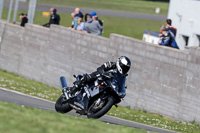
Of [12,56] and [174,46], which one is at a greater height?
[174,46]

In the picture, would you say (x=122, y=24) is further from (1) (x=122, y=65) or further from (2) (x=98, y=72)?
(1) (x=122, y=65)

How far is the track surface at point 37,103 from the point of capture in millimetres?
13266

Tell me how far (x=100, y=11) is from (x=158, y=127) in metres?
39.2

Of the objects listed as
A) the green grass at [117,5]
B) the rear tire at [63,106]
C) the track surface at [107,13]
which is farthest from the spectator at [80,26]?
the green grass at [117,5]

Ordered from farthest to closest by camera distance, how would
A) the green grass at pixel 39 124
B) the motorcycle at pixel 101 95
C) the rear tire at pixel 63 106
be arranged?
the rear tire at pixel 63 106 < the motorcycle at pixel 101 95 < the green grass at pixel 39 124

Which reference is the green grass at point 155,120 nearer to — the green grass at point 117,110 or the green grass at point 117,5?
the green grass at point 117,110

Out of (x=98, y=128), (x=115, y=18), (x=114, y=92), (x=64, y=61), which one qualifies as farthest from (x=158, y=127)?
(x=115, y=18)

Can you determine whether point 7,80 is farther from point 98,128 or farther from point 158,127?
point 98,128

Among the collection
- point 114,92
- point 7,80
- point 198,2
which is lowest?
point 7,80

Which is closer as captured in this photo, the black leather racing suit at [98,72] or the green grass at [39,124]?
the green grass at [39,124]

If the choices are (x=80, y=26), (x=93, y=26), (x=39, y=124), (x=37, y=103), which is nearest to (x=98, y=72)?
(x=37, y=103)

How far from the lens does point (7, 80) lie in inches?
773

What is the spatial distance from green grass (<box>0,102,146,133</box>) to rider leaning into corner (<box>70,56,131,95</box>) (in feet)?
6.50

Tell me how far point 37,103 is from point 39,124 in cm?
677
